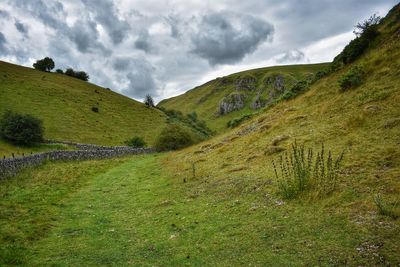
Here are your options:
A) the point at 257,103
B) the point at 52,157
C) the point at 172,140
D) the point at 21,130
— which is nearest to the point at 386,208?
the point at 52,157

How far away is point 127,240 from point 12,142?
50.5m

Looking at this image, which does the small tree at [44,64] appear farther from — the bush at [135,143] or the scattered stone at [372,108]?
the scattered stone at [372,108]

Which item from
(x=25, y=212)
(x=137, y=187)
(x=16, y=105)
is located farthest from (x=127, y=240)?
(x=16, y=105)

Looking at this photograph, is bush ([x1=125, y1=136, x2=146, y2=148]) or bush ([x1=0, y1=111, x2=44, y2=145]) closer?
bush ([x1=0, y1=111, x2=44, y2=145])

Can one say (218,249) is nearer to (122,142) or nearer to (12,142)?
(12,142)

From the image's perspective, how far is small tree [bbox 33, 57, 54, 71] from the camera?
121 metres

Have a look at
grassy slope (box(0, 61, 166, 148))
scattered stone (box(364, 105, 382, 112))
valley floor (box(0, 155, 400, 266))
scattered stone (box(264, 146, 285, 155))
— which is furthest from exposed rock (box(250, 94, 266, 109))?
valley floor (box(0, 155, 400, 266))

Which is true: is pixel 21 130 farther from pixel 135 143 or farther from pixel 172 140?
pixel 172 140

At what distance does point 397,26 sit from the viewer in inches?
1598

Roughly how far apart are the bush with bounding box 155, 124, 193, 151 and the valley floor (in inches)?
1870

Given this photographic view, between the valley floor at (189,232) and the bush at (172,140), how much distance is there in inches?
1870

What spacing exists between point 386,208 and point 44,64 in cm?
12973

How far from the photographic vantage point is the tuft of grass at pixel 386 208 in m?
11.3

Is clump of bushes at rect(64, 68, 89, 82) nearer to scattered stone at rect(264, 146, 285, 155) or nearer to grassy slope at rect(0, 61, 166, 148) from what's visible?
grassy slope at rect(0, 61, 166, 148)
